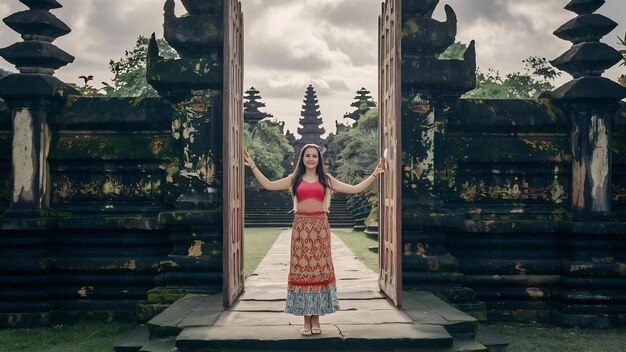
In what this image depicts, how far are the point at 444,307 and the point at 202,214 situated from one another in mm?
2597

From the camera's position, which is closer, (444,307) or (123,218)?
(444,307)

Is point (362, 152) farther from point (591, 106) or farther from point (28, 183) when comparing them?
point (28, 183)

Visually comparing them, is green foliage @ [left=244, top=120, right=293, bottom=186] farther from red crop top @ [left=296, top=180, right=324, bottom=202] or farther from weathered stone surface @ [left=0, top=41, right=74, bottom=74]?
red crop top @ [left=296, top=180, right=324, bottom=202]

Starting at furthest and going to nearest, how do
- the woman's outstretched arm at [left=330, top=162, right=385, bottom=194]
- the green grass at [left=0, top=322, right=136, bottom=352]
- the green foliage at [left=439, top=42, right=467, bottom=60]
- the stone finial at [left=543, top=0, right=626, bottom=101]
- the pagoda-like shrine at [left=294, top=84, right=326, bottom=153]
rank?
the pagoda-like shrine at [left=294, top=84, right=326, bottom=153]
the green foliage at [left=439, top=42, right=467, bottom=60]
the stone finial at [left=543, top=0, right=626, bottom=101]
the green grass at [left=0, top=322, right=136, bottom=352]
the woman's outstretched arm at [left=330, top=162, right=385, bottom=194]

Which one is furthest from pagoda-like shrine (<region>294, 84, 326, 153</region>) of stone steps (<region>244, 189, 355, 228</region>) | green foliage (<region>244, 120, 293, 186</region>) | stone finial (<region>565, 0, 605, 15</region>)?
stone finial (<region>565, 0, 605, 15</region>)

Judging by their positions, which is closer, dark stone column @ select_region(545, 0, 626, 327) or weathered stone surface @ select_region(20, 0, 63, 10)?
dark stone column @ select_region(545, 0, 626, 327)

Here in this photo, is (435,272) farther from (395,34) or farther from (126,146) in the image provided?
(126,146)

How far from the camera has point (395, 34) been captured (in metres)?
5.69

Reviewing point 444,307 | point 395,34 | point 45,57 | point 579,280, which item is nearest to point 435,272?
point 444,307

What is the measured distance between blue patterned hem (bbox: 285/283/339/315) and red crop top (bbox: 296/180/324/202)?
2.46 feet

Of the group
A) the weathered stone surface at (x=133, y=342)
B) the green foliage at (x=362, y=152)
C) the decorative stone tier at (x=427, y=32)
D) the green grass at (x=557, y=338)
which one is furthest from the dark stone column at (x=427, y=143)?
the green foliage at (x=362, y=152)

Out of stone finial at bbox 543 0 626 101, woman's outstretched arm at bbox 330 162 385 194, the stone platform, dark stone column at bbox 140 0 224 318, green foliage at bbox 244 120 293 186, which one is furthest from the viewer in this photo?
green foliage at bbox 244 120 293 186

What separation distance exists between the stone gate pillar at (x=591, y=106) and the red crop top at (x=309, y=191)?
3231 millimetres

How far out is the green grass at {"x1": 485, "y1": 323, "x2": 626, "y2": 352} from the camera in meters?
5.56
